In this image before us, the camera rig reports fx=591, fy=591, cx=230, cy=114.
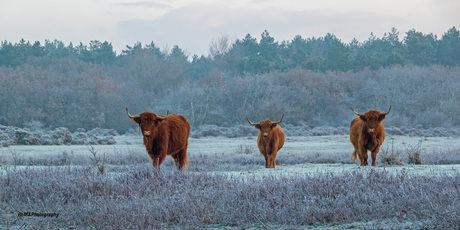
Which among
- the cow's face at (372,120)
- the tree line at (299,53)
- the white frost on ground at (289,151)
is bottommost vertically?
the white frost on ground at (289,151)

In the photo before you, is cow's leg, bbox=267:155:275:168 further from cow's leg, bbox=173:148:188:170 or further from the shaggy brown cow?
cow's leg, bbox=173:148:188:170

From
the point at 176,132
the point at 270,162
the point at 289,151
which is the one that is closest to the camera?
the point at 176,132

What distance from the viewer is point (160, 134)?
12.5 meters

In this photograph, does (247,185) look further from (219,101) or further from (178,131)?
(219,101)

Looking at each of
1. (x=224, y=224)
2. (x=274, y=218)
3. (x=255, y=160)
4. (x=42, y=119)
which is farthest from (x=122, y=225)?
(x=42, y=119)

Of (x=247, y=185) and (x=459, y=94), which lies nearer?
A: (x=247, y=185)

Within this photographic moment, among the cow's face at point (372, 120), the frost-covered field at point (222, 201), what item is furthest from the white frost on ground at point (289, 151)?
the frost-covered field at point (222, 201)

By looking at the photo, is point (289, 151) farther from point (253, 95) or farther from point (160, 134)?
point (253, 95)

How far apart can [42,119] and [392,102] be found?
32.4 metres

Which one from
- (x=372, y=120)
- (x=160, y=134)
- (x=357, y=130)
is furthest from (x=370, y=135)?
(x=160, y=134)

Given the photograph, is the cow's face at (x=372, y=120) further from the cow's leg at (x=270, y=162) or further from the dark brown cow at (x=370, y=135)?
the cow's leg at (x=270, y=162)

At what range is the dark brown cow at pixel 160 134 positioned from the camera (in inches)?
483

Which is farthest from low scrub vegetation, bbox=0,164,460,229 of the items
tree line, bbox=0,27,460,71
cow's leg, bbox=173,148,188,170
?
tree line, bbox=0,27,460,71

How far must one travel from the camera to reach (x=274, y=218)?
732cm
